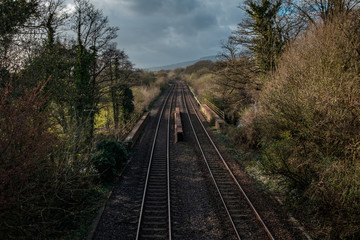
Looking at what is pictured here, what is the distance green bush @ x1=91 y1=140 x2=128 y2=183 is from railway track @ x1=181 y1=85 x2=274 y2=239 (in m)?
4.61

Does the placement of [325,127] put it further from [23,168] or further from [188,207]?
[23,168]

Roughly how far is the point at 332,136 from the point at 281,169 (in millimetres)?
1911

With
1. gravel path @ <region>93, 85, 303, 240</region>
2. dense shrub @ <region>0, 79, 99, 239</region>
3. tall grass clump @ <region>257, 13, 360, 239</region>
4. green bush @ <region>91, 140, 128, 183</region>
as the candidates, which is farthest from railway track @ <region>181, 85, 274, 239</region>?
dense shrub @ <region>0, 79, 99, 239</region>

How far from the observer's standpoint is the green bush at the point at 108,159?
34.0ft

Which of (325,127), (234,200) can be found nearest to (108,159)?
(234,200)

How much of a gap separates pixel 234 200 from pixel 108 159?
5.98 m

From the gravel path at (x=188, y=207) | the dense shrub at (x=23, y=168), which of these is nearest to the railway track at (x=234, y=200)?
the gravel path at (x=188, y=207)

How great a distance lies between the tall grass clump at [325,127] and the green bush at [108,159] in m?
6.83

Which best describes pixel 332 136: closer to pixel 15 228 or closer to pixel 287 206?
pixel 287 206

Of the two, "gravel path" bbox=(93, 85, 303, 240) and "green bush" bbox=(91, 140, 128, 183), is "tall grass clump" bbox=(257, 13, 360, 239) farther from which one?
"green bush" bbox=(91, 140, 128, 183)

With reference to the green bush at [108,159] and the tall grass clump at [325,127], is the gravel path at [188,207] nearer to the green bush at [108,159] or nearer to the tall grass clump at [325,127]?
the green bush at [108,159]

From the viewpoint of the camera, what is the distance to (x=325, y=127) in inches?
289

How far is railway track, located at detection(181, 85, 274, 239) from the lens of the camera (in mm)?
7041

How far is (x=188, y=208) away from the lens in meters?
8.38
